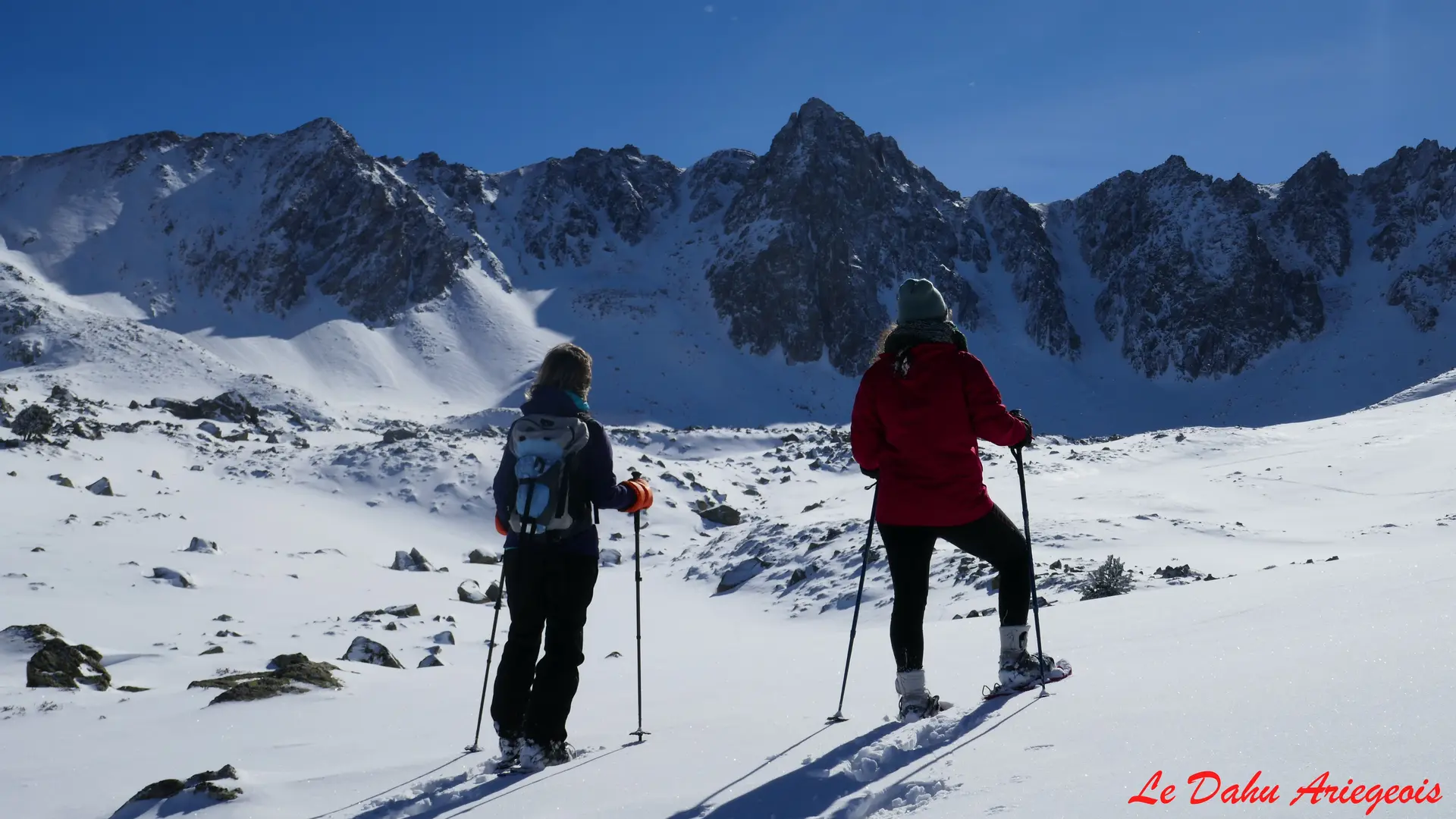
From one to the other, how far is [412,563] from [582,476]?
42.6 feet

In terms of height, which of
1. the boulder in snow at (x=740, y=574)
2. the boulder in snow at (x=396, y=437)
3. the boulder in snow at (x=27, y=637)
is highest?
the boulder in snow at (x=396, y=437)

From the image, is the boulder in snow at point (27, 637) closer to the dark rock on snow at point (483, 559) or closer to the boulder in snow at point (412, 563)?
the boulder in snow at point (412, 563)

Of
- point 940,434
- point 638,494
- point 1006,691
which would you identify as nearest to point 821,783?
point 1006,691

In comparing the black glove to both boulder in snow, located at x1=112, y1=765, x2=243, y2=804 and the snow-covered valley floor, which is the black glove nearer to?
the snow-covered valley floor

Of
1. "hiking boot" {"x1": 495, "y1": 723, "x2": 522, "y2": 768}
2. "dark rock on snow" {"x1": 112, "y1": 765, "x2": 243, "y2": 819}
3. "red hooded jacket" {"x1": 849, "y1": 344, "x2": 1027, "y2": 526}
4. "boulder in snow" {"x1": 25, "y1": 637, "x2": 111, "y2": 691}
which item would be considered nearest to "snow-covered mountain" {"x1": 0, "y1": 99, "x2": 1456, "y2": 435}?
"boulder in snow" {"x1": 25, "y1": 637, "x2": 111, "y2": 691}

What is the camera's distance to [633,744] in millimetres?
4688

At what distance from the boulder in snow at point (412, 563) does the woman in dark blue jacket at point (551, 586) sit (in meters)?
12.4

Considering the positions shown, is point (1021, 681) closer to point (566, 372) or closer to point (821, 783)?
point (821, 783)

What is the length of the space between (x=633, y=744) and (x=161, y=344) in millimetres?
73520

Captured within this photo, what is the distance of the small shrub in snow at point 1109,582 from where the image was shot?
923cm

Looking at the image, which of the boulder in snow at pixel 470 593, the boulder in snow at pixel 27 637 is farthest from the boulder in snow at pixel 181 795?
the boulder in snow at pixel 470 593

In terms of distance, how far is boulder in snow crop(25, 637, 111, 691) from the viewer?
675 cm

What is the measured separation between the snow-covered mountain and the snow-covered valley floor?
56299 mm

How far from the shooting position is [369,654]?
902 cm
